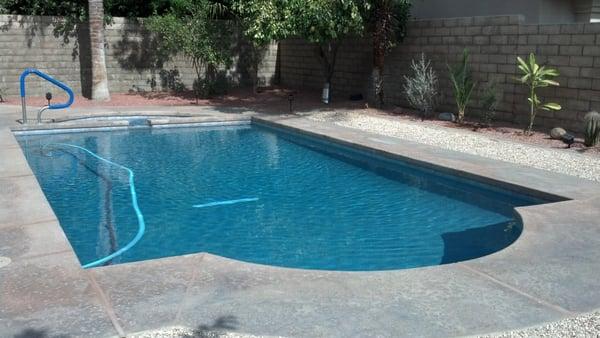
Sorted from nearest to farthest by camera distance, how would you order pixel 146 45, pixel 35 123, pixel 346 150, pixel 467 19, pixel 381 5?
pixel 346 150, pixel 35 123, pixel 467 19, pixel 381 5, pixel 146 45

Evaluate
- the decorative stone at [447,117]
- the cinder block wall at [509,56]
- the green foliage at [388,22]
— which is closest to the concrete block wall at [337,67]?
the cinder block wall at [509,56]

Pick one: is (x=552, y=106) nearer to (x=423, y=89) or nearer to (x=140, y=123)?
(x=423, y=89)

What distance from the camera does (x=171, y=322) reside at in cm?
394

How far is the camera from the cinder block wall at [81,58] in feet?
61.1

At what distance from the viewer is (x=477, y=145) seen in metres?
11.6

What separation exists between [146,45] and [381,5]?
930 centimetres

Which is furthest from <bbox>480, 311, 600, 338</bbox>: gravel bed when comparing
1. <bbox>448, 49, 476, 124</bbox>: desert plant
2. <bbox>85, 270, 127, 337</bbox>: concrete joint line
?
<bbox>448, 49, 476, 124</bbox>: desert plant

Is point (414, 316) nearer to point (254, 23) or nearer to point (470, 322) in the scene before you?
point (470, 322)

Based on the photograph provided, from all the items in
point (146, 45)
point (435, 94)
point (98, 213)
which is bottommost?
point (98, 213)

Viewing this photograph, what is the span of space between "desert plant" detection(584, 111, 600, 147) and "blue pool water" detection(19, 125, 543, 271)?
3.68 meters

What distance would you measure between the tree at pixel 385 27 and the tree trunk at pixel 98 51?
8.71 metres

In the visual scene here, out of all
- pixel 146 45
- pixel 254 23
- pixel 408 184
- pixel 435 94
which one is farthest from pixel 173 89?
pixel 408 184

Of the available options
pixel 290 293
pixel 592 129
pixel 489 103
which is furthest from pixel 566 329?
pixel 489 103

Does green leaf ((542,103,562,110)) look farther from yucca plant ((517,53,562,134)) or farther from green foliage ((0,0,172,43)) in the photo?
green foliage ((0,0,172,43))
